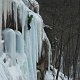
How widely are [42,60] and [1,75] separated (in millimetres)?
7279

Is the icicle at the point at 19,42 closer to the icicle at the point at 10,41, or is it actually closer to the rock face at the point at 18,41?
the rock face at the point at 18,41

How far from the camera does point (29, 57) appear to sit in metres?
11.4

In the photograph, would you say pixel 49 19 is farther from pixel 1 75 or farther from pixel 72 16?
pixel 1 75

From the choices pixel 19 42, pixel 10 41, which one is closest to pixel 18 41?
pixel 19 42

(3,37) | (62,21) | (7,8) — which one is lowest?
(62,21)

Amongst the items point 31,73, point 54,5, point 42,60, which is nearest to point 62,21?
point 54,5

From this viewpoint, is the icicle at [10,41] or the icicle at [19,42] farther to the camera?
the icicle at [19,42]

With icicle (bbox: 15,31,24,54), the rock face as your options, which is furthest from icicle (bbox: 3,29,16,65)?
icicle (bbox: 15,31,24,54)

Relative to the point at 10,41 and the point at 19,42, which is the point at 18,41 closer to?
the point at 19,42

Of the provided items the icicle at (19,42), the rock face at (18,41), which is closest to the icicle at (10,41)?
the rock face at (18,41)

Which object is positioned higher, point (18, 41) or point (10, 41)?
point (10, 41)

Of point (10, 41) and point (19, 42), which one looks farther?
point (19, 42)

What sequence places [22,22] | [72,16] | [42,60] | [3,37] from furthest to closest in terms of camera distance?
[72,16]
[42,60]
[22,22]
[3,37]

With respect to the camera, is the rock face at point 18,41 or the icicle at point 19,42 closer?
the rock face at point 18,41
